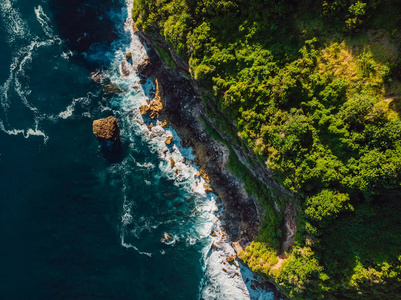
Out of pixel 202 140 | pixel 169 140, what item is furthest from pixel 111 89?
pixel 202 140

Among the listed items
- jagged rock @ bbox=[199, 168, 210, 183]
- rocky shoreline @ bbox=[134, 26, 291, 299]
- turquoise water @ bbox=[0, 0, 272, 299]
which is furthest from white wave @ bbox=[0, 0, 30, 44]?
jagged rock @ bbox=[199, 168, 210, 183]

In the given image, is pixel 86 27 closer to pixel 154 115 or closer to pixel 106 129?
pixel 106 129

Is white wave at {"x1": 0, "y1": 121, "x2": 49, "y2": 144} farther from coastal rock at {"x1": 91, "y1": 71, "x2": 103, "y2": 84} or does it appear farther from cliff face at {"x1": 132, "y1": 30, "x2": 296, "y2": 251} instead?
cliff face at {"x1": 132, "y1": 30, "x2": 296, "y2": 251}

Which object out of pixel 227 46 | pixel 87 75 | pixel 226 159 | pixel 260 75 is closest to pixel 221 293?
pixel 226 159

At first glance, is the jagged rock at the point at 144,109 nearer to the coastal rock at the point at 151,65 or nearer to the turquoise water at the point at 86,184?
the turquoise water at the point at 86,184

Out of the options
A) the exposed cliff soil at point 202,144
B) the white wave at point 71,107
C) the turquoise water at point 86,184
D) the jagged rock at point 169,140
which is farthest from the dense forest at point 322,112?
the white wave at point 71,107
